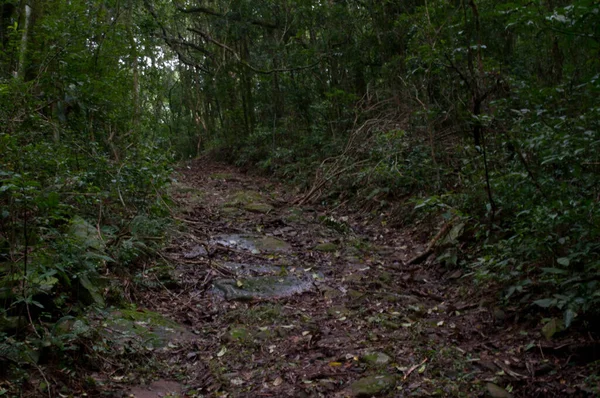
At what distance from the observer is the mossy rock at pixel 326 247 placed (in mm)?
6864

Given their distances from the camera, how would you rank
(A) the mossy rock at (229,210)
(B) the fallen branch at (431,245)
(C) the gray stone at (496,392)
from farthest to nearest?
(A) the mossy rock at (229,210), (B) the fallen branch at (431,245), (C) the gray stone at (496,392)

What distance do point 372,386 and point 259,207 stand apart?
6374 millimetres

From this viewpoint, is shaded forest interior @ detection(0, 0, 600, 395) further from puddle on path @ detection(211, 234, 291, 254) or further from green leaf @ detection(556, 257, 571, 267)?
puddle on path @ detection(211, 234, 291, 254)

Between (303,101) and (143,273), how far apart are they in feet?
32.7

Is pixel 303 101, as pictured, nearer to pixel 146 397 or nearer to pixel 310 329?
pixel 310 329

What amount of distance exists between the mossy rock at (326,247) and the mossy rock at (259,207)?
2.38 meters

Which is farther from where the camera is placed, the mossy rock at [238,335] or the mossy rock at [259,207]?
the mossy rock at [259,207]

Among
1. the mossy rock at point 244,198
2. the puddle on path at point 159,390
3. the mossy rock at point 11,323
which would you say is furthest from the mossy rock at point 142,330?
the mossy rock at point 244,198

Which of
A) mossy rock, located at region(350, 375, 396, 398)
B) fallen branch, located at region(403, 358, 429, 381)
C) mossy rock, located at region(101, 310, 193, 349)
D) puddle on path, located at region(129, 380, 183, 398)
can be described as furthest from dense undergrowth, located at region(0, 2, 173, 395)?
fallen branch, located at region(403, 358, 429, 381)

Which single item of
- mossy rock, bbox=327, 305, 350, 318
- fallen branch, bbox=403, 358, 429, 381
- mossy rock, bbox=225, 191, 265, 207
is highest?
mossy rock, bbox=225, 191, 265, 207

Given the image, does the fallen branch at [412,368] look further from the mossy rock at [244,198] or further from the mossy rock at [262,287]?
the mossy rock at [244,198]

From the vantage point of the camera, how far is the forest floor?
324 centimetres

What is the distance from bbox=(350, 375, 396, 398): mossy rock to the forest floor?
1 centimetres

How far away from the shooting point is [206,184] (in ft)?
40.8
